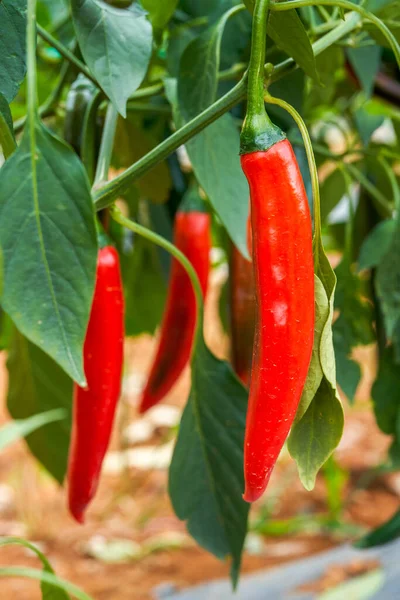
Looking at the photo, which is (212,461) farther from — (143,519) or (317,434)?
(143,519)

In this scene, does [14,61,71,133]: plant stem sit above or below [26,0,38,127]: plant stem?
below

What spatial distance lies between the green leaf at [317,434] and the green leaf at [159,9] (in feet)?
0.91

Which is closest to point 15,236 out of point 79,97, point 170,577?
point 79,97

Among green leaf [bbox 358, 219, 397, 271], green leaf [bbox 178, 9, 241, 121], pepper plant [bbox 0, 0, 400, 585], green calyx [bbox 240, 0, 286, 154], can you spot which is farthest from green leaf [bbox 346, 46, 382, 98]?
green calyx [bbox 240, 0, 286, 154]

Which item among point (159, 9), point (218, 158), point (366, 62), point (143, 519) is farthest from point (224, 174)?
point (143, 519)

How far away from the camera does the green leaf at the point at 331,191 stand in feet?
2.50

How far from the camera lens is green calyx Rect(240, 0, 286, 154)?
0.31 m

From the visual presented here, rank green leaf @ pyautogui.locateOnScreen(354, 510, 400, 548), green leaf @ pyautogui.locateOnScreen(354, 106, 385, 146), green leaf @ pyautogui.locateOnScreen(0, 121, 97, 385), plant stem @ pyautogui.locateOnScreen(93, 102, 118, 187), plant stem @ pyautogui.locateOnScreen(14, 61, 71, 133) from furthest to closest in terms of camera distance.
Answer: green leaf @ pyautogui.locateOnScreen(354, 510, 400, 548), green leaf @ pyautogui.locateOnScreen(354, 106, 385, 146), plant stem @ pyautogui.locateOnScreen(14, 61, 71, 133), plant stem @ pyautogui.locateOnScreen(93, 102, 118, 187), green leaf @ pyautogui.locateOnScreen(0, 121, 97, 385)

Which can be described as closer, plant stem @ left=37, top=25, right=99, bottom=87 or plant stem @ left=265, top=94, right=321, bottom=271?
plant stem @ left=265, top=94, right=321, bottom=271

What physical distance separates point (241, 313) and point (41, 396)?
182 mm

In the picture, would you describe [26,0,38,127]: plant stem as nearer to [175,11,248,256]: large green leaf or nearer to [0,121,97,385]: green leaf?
[0,121,97,385]: green leaf

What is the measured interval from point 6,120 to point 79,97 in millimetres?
173

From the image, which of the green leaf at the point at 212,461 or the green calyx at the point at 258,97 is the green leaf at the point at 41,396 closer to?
the green leaf at the point at 212,461

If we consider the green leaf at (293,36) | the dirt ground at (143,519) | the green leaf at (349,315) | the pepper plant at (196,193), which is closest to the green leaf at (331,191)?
the pepper plant at (196,193)
